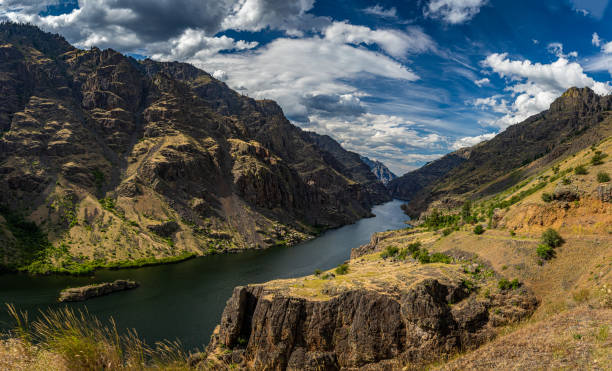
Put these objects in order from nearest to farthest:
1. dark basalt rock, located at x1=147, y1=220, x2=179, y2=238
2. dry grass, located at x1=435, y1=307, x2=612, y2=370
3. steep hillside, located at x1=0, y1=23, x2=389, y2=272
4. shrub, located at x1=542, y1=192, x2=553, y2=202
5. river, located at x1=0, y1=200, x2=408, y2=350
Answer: dry grass, located at x1=435, y1=307, x2=612, y2=370, shrub, located at x1=542, y1=192, x2=553, y2=202, river, located at x1=0, y1=200, x2=408, y2=350, steep hillside, located at x1=0, y1=23, x2=389, y2=272, dark basalt rock, located at x1=147, y1=220, x2=179, y2=238

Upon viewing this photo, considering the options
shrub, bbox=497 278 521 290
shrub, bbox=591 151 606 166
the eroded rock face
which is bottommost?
the eroded rock face

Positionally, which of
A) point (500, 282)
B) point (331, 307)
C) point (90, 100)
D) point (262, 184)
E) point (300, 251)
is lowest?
point (300, 251)

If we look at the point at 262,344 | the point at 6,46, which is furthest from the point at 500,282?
the point at 6,46

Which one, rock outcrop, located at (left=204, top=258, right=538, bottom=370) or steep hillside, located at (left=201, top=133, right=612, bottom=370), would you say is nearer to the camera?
steep hillside, located at (left=201, top=133, right=612, bottom=370)

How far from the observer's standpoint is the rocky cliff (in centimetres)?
3034

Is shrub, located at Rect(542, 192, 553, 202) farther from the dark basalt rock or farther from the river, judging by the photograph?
the dark basalt rock

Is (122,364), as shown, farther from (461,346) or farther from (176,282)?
(176,282)

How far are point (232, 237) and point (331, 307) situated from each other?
123 metres

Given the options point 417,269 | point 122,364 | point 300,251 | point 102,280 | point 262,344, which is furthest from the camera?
point 300,251

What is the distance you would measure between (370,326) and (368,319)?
0.68 m

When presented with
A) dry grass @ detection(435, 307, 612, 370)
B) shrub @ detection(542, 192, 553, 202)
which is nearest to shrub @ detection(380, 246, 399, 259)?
shrub @ detection(542, 192, 553, 202)

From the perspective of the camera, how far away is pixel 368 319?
107ft

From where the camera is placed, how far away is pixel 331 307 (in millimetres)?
34531

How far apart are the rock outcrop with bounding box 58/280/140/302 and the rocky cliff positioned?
55.4 meters
